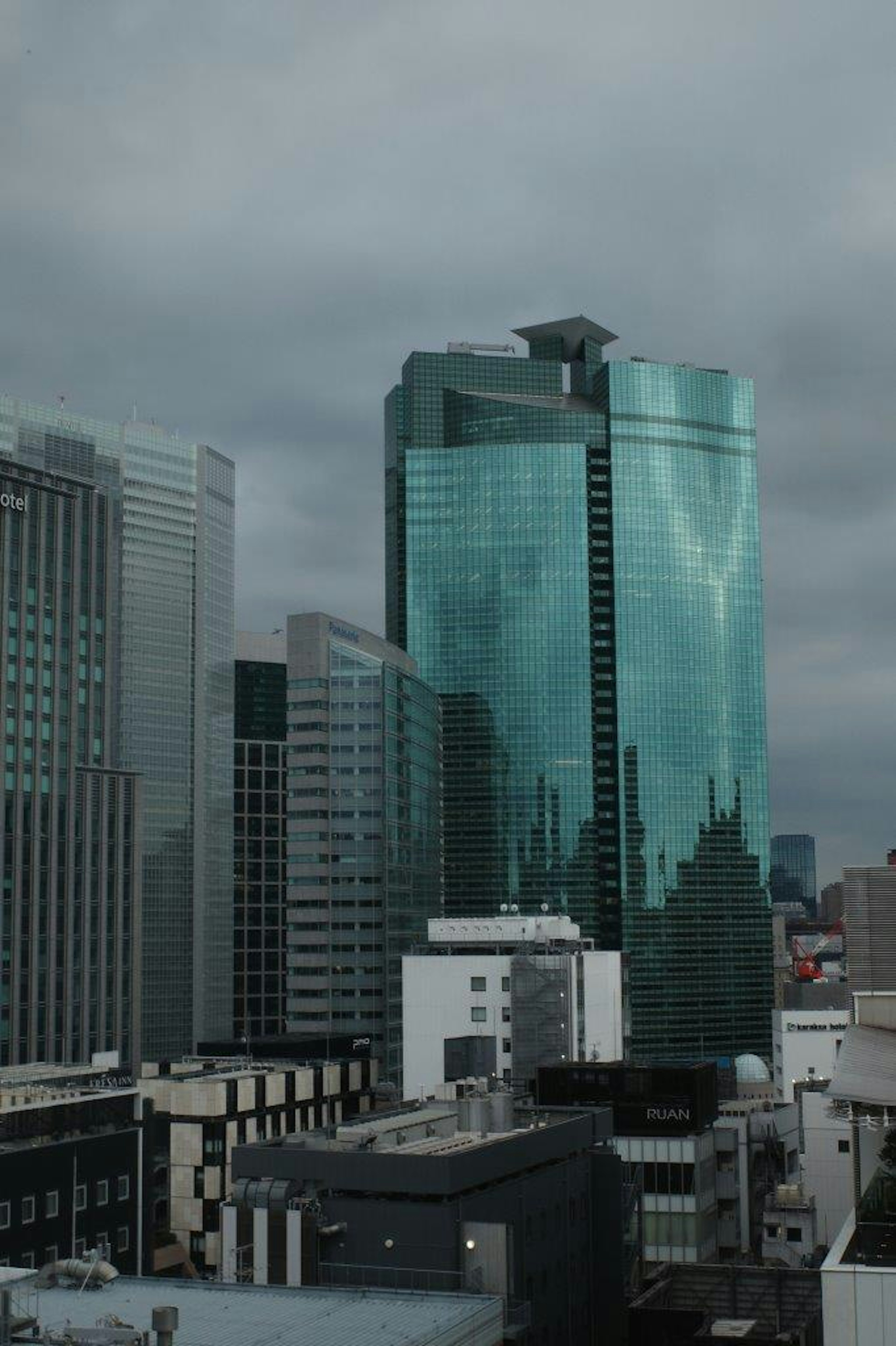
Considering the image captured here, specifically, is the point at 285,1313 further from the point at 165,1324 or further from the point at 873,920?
the point at 873,920

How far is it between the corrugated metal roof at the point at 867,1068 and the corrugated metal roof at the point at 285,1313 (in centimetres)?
1335

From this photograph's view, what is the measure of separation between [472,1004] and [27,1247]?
90001 mm

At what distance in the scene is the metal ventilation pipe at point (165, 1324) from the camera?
38.3 metres

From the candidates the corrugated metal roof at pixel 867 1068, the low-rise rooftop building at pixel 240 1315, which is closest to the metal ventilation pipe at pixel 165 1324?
the low-rise rooftop building at pixel 240 1315

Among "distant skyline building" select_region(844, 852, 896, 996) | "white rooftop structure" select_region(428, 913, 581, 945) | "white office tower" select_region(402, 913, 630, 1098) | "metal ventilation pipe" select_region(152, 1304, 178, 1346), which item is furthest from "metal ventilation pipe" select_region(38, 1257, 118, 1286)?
"white rooftop structure" select_region(428, 913, 581, 945)

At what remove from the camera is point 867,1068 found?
40.2 metres

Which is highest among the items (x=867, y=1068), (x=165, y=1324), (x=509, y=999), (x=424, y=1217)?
(x=867, y=1068)

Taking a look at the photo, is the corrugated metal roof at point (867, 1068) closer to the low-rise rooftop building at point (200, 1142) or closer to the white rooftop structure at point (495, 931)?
the low-rise rooftop building at point (200, 1142)

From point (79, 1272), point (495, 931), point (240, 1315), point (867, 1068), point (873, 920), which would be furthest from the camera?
point (495, 931)

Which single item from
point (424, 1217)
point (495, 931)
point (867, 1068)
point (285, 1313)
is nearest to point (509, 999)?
point (495, 931)

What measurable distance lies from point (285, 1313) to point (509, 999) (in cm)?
13550

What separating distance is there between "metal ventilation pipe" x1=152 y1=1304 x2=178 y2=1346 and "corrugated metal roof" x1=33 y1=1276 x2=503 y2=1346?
1.33m

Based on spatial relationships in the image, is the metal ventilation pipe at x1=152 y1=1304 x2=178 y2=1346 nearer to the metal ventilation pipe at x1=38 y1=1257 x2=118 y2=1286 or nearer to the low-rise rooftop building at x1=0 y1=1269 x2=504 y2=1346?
the low-rise rooftop building at x1=0 y1=1269 x2=504 y2=1346

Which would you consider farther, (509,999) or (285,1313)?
(509,999)
